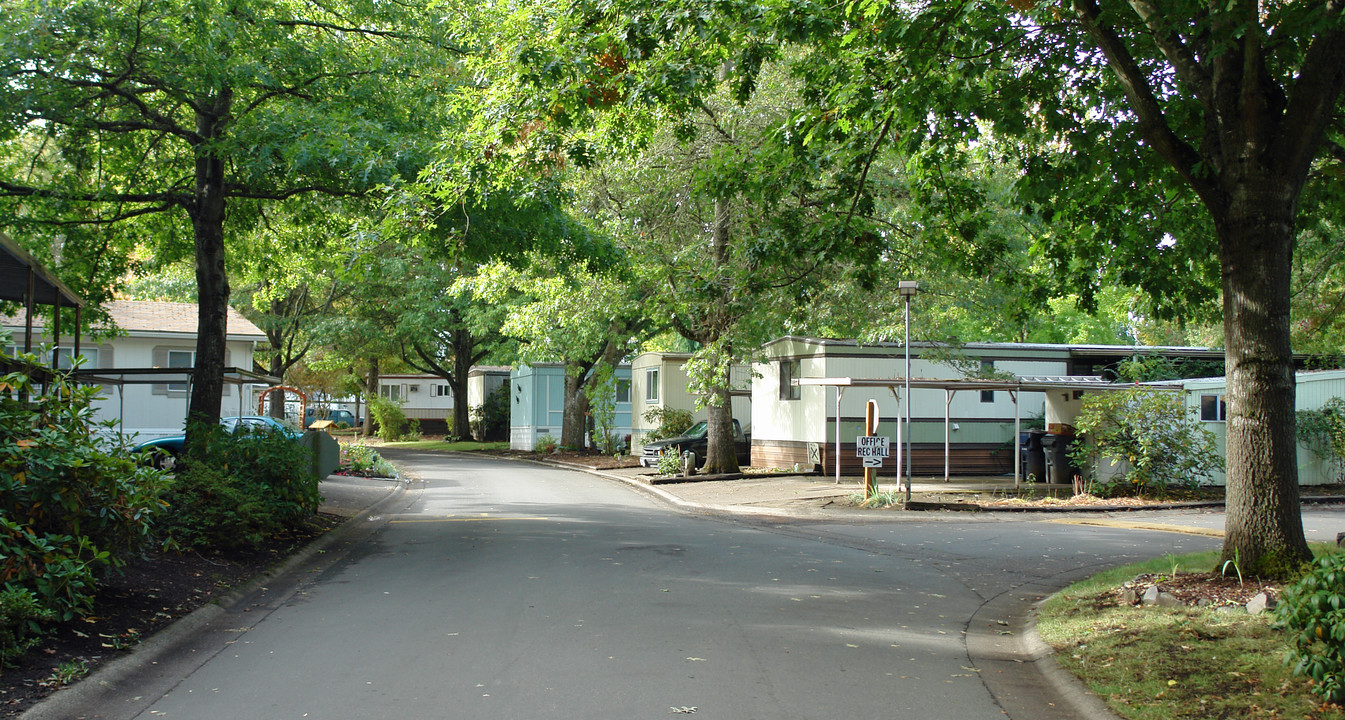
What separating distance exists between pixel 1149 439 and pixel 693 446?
1279 centimetres

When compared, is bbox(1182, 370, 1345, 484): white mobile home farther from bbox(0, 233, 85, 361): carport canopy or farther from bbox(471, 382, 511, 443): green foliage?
bbox(471, 382, 511, 443): green foliage

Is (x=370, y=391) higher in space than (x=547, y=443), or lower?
higher

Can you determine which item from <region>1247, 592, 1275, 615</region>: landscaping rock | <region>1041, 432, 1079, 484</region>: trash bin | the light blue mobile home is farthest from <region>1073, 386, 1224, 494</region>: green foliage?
the light blue mobile home

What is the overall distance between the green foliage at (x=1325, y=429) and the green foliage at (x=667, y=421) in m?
16.2

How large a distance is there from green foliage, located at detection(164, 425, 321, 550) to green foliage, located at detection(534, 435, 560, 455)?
23440mm

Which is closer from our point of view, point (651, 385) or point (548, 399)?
point (651, 385)

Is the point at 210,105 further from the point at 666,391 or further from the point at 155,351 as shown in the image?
the point at 666,391

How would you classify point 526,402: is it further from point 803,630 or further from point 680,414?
point 803,630

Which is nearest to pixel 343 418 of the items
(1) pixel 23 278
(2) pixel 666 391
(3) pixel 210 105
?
(2) pixel 666 391

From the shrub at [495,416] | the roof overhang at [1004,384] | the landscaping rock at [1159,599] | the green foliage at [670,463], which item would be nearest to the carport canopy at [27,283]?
the landscaping rock at [1159,599]

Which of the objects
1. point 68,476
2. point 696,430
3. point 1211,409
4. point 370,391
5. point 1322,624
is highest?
point 370,391

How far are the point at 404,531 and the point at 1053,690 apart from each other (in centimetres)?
1004

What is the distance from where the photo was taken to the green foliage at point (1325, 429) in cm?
2003

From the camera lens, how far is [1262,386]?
25.3 ft
